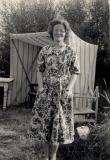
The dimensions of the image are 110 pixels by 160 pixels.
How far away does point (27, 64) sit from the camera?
10.1 m

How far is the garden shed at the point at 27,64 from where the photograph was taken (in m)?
8.21

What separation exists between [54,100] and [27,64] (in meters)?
6.17

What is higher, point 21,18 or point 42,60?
point 21,18

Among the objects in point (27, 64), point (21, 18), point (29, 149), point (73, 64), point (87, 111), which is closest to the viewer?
point (73, 64)

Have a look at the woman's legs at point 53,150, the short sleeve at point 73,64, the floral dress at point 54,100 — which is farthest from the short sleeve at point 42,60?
the woman's legs at point 53,150

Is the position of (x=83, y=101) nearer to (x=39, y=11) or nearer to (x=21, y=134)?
(x=21, y=134)

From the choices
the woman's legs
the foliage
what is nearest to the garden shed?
the foliage

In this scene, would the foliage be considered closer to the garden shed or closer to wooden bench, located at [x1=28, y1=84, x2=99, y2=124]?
the garden shed

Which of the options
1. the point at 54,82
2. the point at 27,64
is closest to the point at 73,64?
the point at 54,82

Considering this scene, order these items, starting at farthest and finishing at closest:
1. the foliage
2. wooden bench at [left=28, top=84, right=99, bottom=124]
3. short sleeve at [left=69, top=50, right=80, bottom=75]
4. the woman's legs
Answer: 1. the foliage
2. wooden bench at [left=28, top=84, right=99, bottom=124]
3. the woman's legs
4. short sleeve at [left=69, top=50, right=80, bottom=75]

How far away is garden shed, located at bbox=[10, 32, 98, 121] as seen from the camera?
821cm

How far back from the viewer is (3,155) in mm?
4965

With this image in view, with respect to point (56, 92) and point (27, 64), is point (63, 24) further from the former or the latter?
point (27, 64)

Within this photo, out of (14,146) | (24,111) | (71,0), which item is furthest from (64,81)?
(71,0)
